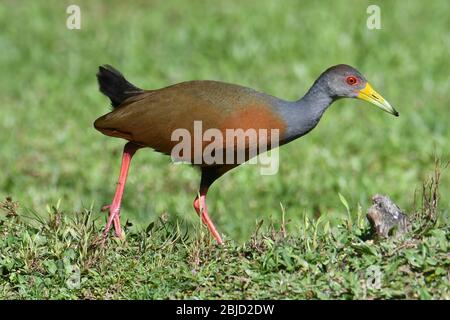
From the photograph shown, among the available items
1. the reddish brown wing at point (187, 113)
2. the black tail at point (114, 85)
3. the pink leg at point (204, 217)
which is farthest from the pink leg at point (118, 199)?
the pink leg at point (204, 217)

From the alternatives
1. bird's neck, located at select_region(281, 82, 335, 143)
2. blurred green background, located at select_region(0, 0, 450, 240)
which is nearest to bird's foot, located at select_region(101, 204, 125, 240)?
blurred green background, located at select_region(0, 0, 450, 240)

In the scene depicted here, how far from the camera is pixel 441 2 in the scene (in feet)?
45.6

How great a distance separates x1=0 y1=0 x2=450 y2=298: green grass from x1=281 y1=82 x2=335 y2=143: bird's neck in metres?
0.63

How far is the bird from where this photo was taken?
21.1 ft

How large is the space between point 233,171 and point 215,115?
3.21 metres

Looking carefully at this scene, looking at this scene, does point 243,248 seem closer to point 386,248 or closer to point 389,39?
point 386,248

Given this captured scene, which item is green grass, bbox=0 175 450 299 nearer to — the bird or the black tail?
the bird

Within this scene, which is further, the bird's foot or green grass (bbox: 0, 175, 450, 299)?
the bird's foot

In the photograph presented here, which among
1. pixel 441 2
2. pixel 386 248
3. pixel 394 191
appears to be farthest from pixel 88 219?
pixel 441 2

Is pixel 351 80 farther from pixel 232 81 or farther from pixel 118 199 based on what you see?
pixel 232 81

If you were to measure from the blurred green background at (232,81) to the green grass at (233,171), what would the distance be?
0.02m

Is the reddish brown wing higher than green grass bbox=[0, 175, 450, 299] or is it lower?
higher
